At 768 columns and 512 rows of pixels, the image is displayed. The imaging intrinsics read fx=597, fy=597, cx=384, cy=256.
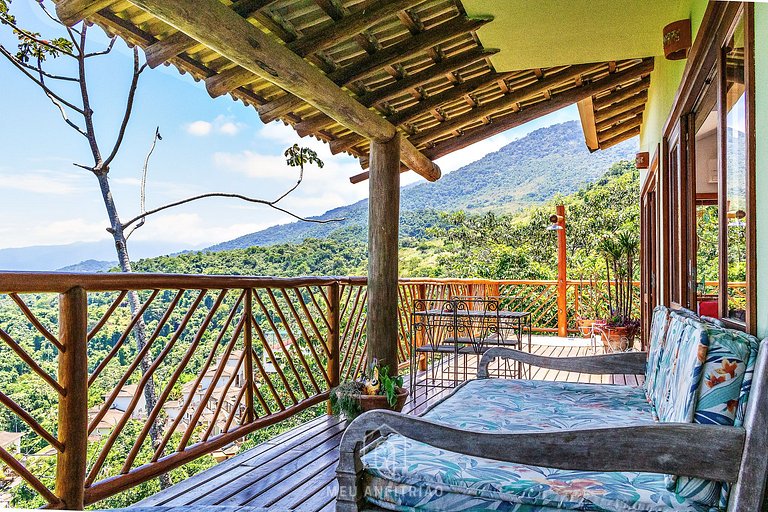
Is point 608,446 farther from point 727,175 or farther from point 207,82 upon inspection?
point 207,82

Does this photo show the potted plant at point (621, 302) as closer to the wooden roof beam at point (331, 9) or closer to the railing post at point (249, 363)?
the railing post at point (249, 363)

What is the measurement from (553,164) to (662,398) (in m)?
21.8

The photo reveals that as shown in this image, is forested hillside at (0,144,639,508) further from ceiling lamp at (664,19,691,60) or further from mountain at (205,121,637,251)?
ceiling lamp at (664,19,691,60)

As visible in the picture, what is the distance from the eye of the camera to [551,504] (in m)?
1.29

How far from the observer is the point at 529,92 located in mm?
4746

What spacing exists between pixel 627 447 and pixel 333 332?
305 cm

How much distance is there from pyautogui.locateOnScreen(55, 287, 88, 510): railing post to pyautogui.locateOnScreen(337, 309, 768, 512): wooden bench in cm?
110

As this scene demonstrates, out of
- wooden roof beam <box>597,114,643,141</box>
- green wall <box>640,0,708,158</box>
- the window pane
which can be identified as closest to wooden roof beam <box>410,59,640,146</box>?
green wall <box>640,0,708,158</box>

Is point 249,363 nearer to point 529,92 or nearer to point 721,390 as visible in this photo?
point 721,390

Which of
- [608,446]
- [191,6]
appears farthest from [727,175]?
[191,6]

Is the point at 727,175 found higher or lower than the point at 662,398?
higher

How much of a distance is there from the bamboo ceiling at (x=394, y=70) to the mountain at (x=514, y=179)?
511 inches

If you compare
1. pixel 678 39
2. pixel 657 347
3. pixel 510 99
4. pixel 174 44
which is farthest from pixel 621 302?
pixel 174 44

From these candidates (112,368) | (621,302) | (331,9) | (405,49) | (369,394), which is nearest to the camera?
(331,9)
